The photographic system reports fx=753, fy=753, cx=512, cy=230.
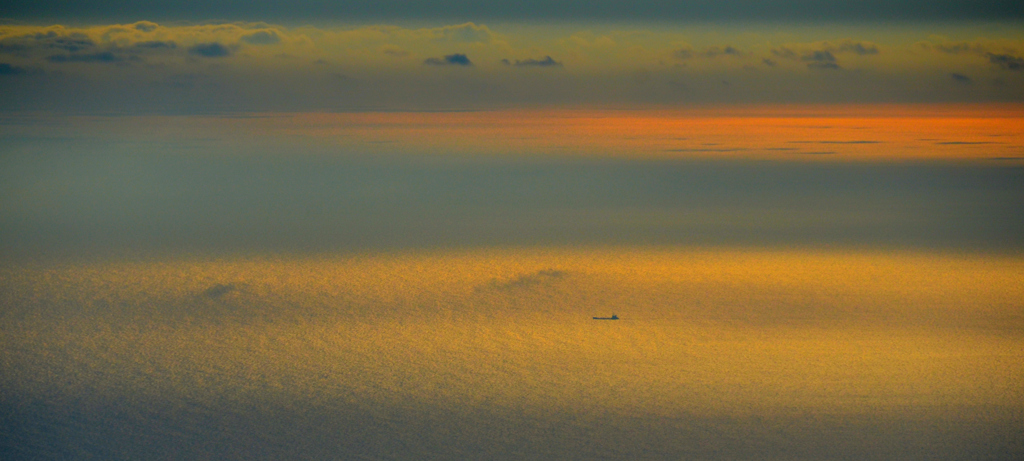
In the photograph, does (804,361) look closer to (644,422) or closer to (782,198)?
(644,422)

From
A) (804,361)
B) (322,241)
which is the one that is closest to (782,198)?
(322,241)

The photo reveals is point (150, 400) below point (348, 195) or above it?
above

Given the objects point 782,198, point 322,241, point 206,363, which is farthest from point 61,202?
point 782,198

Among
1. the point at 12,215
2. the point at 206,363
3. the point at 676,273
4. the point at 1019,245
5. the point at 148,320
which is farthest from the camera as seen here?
the point at 12,215

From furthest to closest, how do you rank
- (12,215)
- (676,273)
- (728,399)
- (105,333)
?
(12,215) → (676,273) → (105,333) → (728,399)

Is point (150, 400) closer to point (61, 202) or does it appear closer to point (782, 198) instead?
point (61, 202)

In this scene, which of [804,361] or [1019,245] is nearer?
[804,361]
